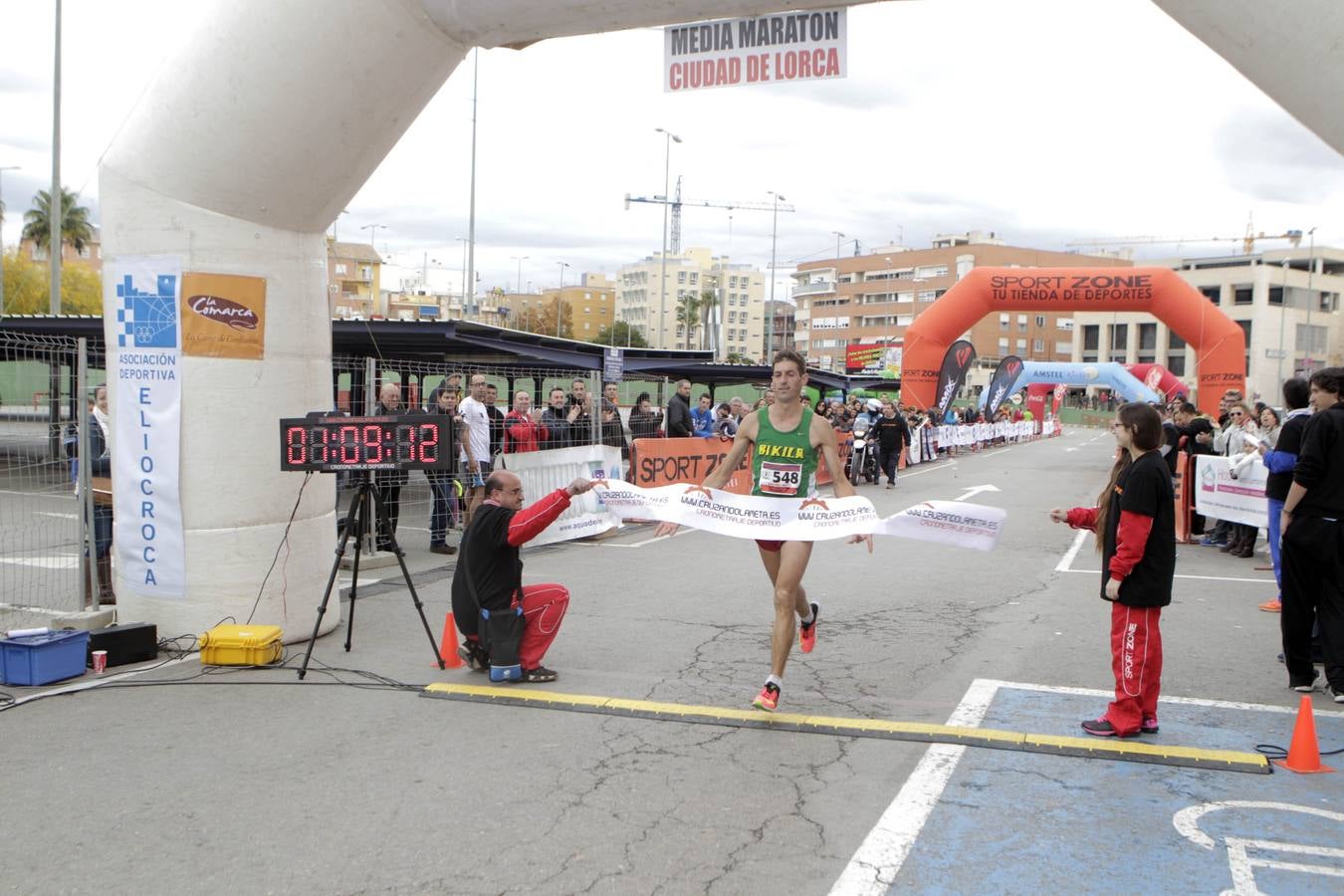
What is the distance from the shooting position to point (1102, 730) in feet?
18.1

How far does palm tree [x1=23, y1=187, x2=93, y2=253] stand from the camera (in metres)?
79.1

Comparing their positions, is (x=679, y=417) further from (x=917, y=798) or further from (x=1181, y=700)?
(x=917, y=798)

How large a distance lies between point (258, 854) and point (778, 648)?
2.95m

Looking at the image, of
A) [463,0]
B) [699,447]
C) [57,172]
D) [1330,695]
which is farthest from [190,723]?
[57,172]

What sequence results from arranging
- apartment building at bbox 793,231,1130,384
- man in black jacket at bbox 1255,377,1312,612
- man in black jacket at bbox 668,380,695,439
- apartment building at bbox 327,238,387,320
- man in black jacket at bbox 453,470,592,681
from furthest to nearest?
apartment building at bbox 793,231,1130,384 → apartment building at bbox 327,238,387,320 → man in black jacket at bbox 668,380,695,439 → man in black jacket at bbox 1255,377,1312,612 → man in black jacket at bbox 453,470,592,681

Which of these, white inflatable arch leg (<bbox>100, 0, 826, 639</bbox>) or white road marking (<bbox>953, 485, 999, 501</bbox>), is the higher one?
white inflatable arch leg (<bbox>100, 0, 826, 639</bbox>)

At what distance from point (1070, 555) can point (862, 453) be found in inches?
404

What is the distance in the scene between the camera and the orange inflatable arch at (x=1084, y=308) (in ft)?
→ 82.3

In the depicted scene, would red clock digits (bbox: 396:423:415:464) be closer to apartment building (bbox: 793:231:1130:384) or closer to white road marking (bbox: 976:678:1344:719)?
white road marking (bbox: 976:678:1344:719)

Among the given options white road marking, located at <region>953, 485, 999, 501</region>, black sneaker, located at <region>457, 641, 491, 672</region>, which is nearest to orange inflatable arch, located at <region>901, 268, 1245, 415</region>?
white road marking, located at <region>953, 485, 999, 501</region>

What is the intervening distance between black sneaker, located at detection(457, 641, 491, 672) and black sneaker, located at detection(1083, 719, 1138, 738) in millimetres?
3614

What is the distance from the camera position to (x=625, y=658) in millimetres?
7148

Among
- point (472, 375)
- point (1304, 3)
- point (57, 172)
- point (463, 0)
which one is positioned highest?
point (57, 172)

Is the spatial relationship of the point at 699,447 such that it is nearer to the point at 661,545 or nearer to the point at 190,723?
the point at 661,545
